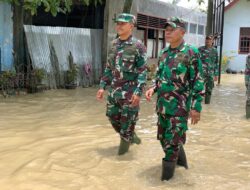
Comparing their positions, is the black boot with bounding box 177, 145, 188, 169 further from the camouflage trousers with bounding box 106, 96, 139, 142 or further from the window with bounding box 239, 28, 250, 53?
the window with bounding box 239, 28, 250, 53

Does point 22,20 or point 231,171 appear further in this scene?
point 22,20

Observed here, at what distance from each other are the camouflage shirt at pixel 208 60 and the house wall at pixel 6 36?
503 centimetres

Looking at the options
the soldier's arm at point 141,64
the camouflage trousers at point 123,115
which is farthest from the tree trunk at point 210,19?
the camouflage trousers at point 123,115

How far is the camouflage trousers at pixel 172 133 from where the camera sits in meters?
4.41

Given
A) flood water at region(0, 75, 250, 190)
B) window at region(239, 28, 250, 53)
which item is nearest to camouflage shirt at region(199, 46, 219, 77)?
flood water at region(0, 75, 250, 190)

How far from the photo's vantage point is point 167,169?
14.9 ft

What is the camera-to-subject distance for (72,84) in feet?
41.2

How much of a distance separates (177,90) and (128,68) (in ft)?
3.22

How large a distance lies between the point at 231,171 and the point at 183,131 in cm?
105

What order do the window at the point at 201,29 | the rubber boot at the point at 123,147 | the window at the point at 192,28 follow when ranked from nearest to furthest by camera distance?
1. the rubber boot at the point at 123,147
2. the window at the point at 192,28
3. the window at the point at 201,29

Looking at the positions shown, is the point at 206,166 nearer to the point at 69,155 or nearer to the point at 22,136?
the point at 69,155

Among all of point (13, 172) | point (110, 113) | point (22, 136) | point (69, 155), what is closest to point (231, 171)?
point (110, 113)

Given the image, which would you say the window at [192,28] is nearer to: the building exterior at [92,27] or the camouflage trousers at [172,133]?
the building exterior at [92,27]

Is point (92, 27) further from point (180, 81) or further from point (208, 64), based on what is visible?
point (180, 81)
